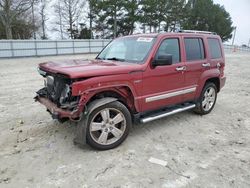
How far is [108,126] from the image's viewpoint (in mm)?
3971

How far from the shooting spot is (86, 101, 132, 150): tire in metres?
3.82

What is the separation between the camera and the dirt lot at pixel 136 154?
3227 mm

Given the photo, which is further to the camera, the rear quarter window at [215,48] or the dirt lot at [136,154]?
the rear quarter window at [215,48]

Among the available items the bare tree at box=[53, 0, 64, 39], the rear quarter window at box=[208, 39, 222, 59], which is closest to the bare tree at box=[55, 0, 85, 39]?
the bare tree at box=[53, 0, 64, 39]

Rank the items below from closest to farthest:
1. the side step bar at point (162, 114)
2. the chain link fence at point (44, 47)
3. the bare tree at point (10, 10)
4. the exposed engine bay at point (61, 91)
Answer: the exposed engine bay at point (61, 91) < the side step bar at point (162, 114) < the chain link fence at point (44, 47) < the bare tree at point (10, 10)

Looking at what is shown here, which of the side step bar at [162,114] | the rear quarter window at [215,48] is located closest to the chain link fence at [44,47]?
the rear quarter window at [215,48]

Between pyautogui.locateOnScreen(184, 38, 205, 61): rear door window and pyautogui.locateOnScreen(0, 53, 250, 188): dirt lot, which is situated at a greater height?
pyautogui.locateOnScreen(184, 38, 205, 61): rear door window

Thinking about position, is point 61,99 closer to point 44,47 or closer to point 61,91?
point 61,91

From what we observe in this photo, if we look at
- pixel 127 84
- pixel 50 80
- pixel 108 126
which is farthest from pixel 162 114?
pixel 50 80

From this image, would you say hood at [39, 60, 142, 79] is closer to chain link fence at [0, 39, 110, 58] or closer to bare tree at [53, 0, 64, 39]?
chain link fence at [0, 39, 110, 58]

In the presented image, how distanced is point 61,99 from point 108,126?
87 centimetres

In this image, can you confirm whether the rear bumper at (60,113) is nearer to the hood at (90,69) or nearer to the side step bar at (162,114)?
the hood at (90,69)

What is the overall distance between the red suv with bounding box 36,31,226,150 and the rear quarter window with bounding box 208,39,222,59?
6 centimetres

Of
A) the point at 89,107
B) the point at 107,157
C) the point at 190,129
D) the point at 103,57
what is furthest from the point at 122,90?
the point at 190,129
